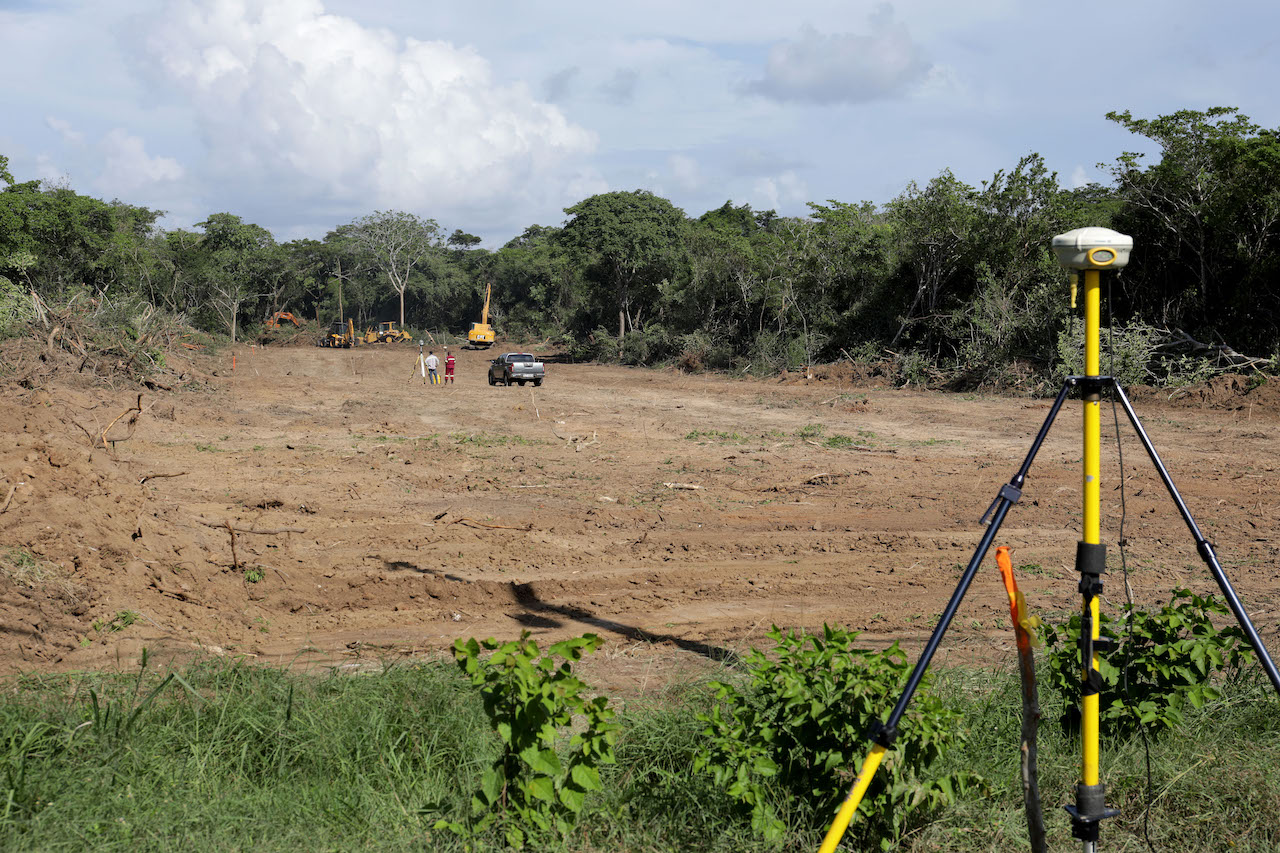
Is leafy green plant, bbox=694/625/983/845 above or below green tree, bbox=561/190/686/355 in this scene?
below

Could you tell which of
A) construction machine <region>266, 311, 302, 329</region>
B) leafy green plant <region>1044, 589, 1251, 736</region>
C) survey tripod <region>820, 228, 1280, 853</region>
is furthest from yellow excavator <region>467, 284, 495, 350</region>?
survey tripod <region>820, 228, 1280, 853</region>

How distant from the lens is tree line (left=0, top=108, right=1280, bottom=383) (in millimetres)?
22234

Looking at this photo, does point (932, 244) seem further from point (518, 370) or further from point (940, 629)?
point (940, 629)

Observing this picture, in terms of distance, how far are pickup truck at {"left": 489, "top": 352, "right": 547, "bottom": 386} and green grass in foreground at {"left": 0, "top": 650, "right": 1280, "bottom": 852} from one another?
2699 cm

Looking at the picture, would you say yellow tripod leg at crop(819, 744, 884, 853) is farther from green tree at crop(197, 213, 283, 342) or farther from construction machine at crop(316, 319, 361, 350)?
green tree at crop(197, 213, 283, 342)

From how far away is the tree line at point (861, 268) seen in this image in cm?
2223

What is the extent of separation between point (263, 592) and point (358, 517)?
2.88m

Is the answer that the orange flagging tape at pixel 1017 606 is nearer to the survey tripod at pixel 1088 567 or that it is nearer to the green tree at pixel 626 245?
the survey tripod at pixel 1088 567

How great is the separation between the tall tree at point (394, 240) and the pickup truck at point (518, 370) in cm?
3741

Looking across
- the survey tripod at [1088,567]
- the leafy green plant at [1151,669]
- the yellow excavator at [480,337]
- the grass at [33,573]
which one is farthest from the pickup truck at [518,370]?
the survey tripod at [1088,567]

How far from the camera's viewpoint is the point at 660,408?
2289 cm

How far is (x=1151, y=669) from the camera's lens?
4156 millimetres

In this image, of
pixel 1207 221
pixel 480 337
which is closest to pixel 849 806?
pixel 1207 221

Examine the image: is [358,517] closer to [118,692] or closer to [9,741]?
[118,692]
